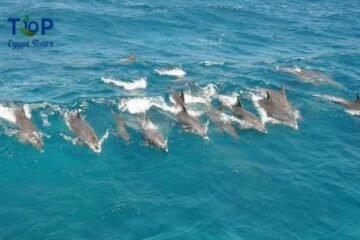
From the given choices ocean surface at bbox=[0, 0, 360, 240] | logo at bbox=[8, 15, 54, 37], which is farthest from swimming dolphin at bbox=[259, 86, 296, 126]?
logo at bbox=[8, 15, 54, 37]

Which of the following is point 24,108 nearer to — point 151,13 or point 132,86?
point 132,86

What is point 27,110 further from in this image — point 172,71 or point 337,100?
point 337,100

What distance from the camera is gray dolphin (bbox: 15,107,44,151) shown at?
34.5m

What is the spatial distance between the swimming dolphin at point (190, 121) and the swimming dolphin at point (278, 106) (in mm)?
6882

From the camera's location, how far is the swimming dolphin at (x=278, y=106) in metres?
40.6

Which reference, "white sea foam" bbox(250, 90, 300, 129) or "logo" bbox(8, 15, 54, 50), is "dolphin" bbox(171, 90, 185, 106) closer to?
"white sea foam" bbox(250, 90, 300, 129)

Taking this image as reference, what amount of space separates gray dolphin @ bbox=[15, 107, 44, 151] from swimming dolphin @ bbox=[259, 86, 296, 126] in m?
18.6

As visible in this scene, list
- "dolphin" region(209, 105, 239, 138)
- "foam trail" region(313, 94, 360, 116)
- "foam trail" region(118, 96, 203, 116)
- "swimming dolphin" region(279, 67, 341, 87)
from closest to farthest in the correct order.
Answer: "dolphin" region(209, 105, 239, 138) → "foam trail" region(118, 96, 203, 116) → "foam trail" region(313, 94, 360, 116) → "swimming dolphin" region(279, 67, 341, 87)

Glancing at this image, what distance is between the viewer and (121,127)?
37375 mm

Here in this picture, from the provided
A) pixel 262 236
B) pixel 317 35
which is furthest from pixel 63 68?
pixel 317 35

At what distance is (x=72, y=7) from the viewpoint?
237 ft

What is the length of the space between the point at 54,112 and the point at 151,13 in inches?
1471

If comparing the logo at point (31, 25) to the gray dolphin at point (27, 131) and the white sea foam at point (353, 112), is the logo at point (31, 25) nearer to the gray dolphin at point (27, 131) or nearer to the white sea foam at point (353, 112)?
the gray dolphin at point (27, 131)

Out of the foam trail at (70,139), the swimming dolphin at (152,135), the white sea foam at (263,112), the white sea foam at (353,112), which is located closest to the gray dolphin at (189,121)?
the swimming dolphin at (152,135)
